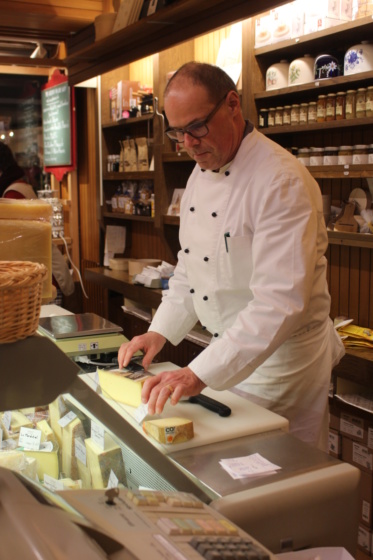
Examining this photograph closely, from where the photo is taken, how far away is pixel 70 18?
543 cm

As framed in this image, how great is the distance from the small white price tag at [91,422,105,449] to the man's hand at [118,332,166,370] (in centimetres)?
49

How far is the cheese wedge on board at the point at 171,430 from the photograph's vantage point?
1350 millimetres

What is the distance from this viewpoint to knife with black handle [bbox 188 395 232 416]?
5.00 ft

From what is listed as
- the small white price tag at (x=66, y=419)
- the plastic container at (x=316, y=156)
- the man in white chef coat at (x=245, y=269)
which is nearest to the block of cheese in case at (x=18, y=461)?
the small white price tag at (x=66, y=419)

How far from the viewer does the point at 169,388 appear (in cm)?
151

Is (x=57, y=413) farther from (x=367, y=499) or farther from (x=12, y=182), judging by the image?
(x=12, y=182)

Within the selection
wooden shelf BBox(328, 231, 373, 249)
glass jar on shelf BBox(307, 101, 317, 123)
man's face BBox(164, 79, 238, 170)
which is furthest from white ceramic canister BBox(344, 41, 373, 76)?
man's face BBox(164, 79, 238, 170)

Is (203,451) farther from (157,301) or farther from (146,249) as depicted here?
(146,249)

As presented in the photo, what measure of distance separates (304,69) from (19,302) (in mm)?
2747

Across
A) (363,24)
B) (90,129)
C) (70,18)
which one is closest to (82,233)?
(90,129)

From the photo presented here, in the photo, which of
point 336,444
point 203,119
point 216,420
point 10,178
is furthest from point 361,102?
point 10,178

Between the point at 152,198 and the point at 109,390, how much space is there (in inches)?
143

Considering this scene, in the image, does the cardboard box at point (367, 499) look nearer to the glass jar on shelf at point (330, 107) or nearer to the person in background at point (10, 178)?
the glass jar on shelf at point (330, 107)

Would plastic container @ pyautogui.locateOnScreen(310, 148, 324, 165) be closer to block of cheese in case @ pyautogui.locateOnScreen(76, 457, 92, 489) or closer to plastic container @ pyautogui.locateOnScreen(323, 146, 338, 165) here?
plastic container @ pyautogui.locateOnScreen(323, 146, 338, 165)
